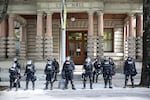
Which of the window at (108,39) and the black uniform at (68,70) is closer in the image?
the black uniform at (68,70)

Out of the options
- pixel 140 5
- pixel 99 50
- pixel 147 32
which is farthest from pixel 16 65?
pixel 140 5

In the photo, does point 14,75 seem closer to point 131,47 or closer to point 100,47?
point 100,47

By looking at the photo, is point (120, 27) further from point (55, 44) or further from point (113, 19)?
point (55, 44)

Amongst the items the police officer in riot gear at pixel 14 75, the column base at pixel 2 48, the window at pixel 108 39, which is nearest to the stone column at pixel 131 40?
the window at pixel 108 39

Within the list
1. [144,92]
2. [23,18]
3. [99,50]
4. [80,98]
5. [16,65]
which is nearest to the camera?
[80,98]

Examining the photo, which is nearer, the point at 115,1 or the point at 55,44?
the point at 115,1

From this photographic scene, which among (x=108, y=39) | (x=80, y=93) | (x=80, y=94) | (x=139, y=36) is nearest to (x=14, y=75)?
(x=80, y=93)

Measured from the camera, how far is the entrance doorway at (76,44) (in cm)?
3997

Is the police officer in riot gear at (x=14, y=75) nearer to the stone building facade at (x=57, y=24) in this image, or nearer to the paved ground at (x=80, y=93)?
the paved ground at (x=80, y=93)

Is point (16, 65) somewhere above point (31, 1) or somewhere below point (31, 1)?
below

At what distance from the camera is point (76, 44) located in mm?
40281

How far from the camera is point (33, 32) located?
129ft

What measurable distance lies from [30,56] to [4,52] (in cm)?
404

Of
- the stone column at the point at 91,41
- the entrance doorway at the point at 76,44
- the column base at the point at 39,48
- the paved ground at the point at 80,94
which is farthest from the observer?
the entrance doorway at the point at 76,44
